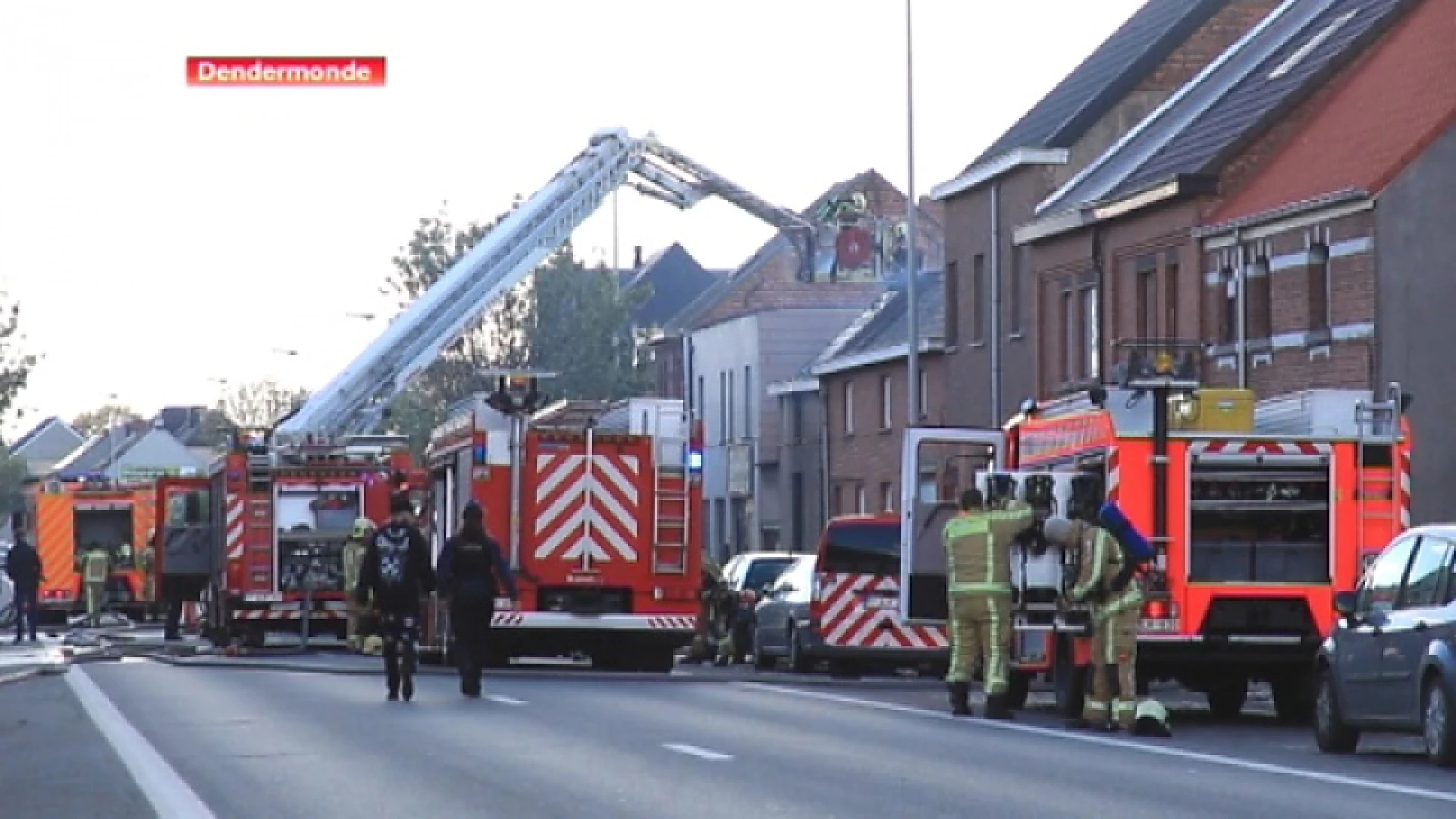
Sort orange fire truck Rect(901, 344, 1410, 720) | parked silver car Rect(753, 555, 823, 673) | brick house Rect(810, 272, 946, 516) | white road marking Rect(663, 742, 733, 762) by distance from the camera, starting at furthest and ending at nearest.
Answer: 1. brick house Rect(810, 272, 946, 516)
2. parked silver car Rect(753, 555, 823, 673)
3. orange fire truck Rect(901, 344, 1410, 720)
4. white road marking Rect(663, 742, 733, 762)

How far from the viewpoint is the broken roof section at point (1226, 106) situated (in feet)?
139

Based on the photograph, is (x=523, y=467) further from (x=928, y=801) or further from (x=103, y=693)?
(x=928, y=801)

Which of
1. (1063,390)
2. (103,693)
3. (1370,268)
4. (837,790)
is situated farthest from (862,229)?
(837,790)

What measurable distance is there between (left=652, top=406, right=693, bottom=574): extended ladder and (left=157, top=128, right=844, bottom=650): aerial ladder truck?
0.07m

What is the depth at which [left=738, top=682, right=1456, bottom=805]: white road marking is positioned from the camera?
17.1 meters

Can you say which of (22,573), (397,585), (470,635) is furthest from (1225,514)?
(22,573)

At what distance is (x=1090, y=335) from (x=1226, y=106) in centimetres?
471

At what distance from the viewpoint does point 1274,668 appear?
25266 millimetres

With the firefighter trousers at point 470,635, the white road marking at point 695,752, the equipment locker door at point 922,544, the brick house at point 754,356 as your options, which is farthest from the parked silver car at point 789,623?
the brick house at point 754,356

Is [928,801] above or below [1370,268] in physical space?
below

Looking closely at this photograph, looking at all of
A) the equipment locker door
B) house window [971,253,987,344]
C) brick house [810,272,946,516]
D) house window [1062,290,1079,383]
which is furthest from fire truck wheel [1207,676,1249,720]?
brick house [810,272,946,516]

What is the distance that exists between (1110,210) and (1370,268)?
8932 mm

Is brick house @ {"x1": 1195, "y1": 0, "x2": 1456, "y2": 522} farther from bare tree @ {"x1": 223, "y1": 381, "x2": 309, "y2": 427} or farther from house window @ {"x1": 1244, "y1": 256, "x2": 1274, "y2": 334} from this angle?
bare tree @ {"x1": 223, "y1": 381, "x2": 309, "y2": 427}

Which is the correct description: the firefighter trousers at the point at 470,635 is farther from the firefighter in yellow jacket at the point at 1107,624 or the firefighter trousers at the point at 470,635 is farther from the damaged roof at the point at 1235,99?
the damaged roof at the point at 1235,99
